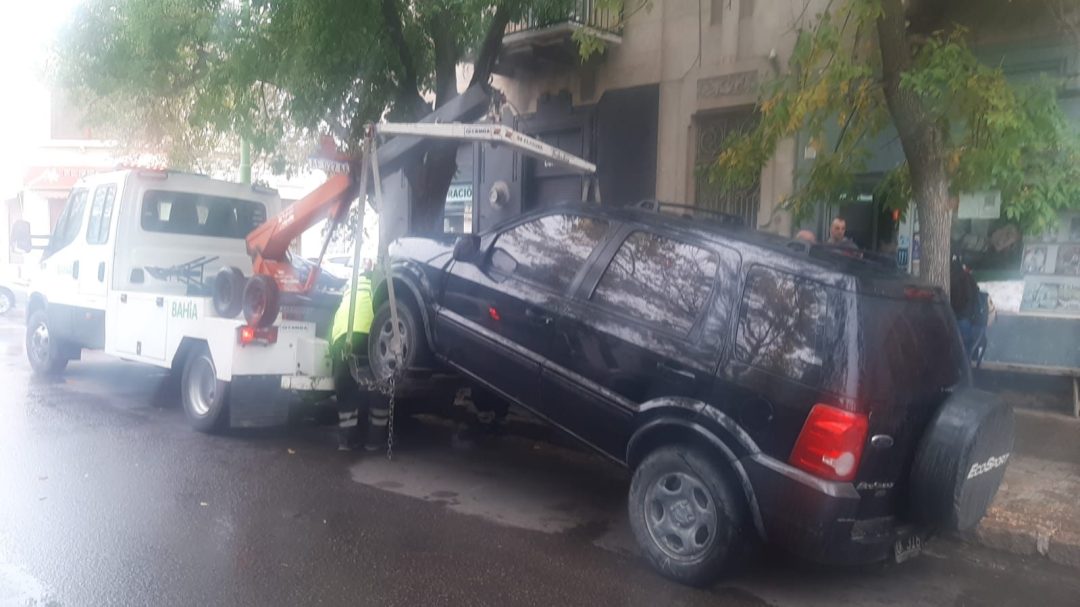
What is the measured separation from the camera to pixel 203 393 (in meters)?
8.00

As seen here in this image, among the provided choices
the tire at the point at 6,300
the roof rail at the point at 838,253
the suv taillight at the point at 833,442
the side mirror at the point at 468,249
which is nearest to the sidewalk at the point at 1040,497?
the roof rail at the point at 838,253

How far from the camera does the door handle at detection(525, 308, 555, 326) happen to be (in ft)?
18.2

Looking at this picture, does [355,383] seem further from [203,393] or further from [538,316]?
[538,316]

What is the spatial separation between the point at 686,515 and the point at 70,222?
8255 millimetres

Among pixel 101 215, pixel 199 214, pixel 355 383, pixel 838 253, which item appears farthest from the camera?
pixel 199 214

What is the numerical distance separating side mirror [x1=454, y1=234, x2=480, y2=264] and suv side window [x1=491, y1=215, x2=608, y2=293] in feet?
0.49

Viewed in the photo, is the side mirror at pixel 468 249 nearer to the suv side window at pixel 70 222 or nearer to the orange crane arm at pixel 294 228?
the orange crane arm at pixel 294 228

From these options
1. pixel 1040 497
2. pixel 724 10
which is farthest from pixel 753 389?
pixel 724 10

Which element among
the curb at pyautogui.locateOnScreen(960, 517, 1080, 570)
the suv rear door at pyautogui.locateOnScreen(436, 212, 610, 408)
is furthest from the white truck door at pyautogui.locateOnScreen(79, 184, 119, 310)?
the curb at pyautogui.locateOnScreen(960, 517, 1080, 570)

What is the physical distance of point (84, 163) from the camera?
92.7ft

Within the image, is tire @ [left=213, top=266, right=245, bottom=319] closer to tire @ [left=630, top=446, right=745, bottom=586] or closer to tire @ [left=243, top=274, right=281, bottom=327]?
tire @ [left=243, top=274, right=281, bottom=327]

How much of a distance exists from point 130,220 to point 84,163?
73.1 ft

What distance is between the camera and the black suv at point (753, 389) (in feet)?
14.1

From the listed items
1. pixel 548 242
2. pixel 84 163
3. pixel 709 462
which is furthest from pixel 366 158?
pixel 84 163
